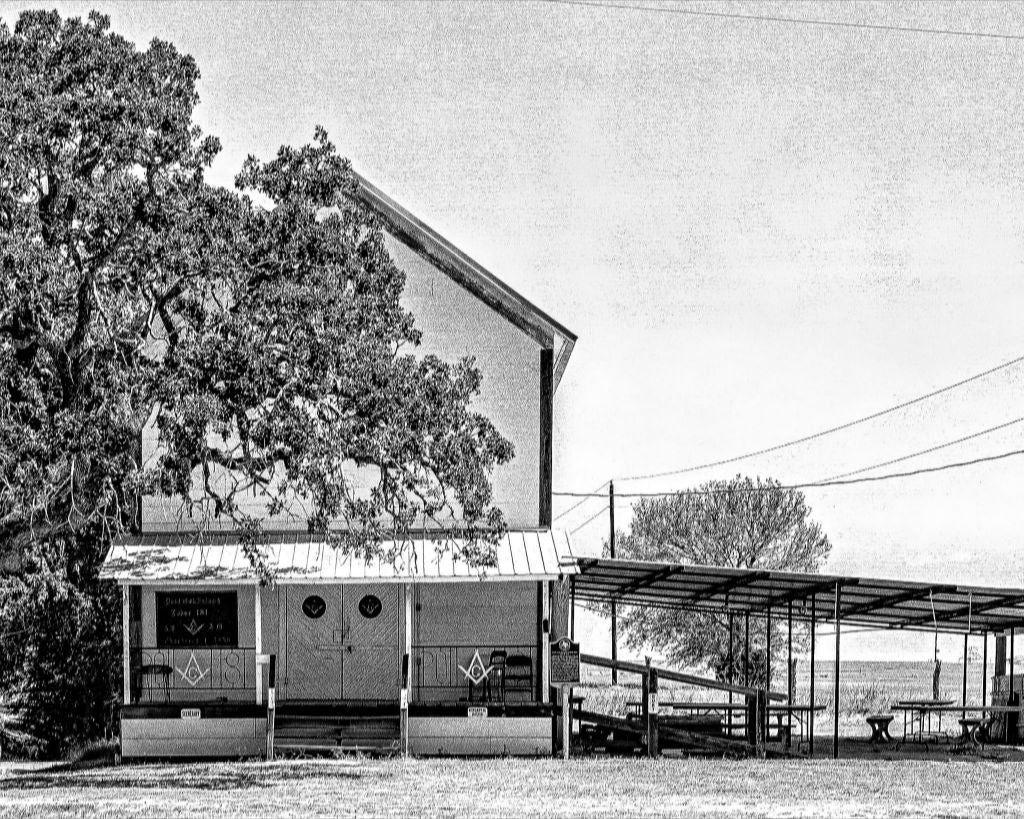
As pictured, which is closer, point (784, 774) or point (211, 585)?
point (784, 774)

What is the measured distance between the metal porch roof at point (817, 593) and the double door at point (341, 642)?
12.1ft

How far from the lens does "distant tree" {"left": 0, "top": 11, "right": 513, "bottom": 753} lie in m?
22.1

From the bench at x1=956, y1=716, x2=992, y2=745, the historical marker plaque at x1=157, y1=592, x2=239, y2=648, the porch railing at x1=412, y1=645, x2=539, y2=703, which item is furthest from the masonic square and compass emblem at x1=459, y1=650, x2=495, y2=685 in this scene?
the bench at x1=956, y1=716, x2=992, y2=745

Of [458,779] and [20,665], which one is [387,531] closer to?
[458,779]

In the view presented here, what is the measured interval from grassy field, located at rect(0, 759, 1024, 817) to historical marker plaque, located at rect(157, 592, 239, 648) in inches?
134

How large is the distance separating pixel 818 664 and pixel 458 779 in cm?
13159

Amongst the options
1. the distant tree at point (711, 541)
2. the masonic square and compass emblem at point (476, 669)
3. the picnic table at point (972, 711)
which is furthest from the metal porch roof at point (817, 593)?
the distant tree at point (711, 541)

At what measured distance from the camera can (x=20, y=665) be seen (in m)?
33.2

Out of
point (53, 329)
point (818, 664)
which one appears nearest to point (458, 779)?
point (53, 329)

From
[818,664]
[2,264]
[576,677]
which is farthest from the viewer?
[818,664]

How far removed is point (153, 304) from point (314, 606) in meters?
7.88

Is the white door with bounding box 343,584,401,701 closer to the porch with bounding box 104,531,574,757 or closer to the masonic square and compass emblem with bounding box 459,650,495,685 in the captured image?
the porch with bounding box 104,531,574,757

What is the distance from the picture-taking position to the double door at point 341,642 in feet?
94.8

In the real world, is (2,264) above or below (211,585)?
above
